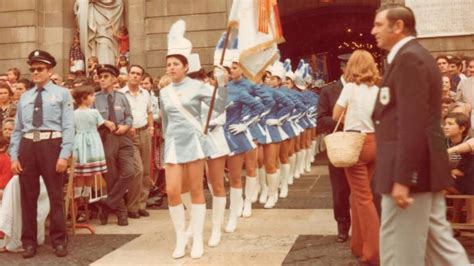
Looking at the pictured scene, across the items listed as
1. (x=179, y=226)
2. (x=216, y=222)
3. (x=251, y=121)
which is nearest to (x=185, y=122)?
(x=179, y=226)

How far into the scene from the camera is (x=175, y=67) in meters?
7.18

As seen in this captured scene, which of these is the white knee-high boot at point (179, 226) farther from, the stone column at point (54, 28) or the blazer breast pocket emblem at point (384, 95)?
the stone column at point (54, 28)

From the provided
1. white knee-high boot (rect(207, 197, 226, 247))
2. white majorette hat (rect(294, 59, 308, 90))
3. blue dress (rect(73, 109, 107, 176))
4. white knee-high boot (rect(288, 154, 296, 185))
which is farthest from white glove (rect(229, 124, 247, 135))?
white majorette hat (rect(294, 59, 308, 90))

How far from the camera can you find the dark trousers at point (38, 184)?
7496 millimetres

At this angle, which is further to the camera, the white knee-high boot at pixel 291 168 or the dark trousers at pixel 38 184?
the white knee-high boot at pixel 291 168

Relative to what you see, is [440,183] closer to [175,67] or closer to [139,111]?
[175,67]

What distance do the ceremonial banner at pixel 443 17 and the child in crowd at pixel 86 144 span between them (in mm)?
8331

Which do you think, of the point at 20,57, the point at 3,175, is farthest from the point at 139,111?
the point at 20,57

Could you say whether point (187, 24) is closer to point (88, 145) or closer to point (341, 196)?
point (88, 145)

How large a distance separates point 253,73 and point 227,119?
0.78 metres

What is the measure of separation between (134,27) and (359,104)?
38.9ft

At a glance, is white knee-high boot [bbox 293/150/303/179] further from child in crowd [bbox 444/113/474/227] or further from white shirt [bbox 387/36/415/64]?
white shirt [bbox 387/36/415/64]

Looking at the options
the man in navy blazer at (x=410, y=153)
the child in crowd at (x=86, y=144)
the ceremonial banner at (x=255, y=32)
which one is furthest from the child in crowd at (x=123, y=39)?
the man in navy blazer at (x=410, y=153)

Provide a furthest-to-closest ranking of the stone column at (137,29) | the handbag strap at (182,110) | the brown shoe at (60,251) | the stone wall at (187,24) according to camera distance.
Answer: the stone column at (137,29) < the stone wall at (187,24) < the brown shoe at (60,251) < the handbag strap at (182,110)
